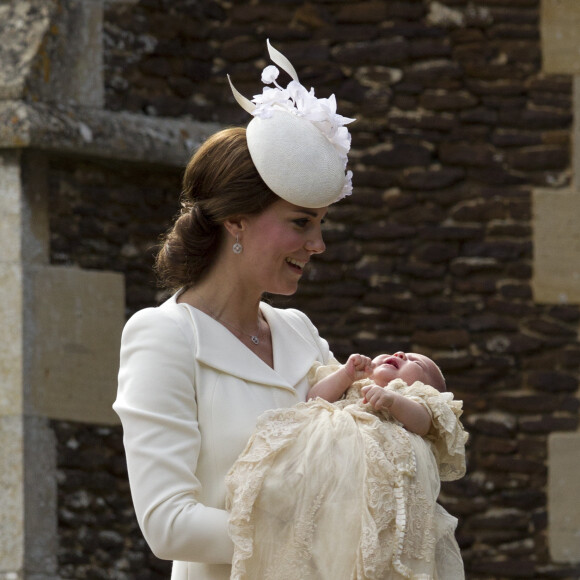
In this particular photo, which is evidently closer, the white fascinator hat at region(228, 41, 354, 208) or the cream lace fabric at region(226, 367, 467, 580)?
the cream lace fabric at region(226, 367, 467, 580)

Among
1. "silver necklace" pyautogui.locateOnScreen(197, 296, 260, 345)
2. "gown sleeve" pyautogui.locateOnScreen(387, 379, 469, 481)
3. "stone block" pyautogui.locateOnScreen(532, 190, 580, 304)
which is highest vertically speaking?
"stone block" pyautogui.locateOnScreen(532, 190, 580, 304)

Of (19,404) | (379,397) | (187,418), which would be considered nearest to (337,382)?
(379,397)

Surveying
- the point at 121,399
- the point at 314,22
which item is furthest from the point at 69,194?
the point at 121,399

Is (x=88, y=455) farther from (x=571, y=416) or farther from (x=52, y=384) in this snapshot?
(x=571, y=416)

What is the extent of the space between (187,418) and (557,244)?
3.53m

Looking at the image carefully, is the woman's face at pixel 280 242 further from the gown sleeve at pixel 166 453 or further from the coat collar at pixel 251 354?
the gown sleeve at pixel 166 453

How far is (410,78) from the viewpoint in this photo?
5.68 meters

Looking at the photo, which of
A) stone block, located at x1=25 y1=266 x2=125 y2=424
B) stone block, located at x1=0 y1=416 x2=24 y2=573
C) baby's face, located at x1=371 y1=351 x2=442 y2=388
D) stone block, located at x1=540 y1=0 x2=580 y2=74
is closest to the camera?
baby's face, located at x1=371 y1=351 x2=442 y2=388

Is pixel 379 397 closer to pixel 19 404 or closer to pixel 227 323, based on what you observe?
pixel 227 323

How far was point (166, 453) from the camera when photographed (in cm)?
244

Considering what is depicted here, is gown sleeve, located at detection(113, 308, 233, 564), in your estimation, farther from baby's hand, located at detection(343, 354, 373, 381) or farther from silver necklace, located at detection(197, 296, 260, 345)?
baby's hand, located at detection(343, 354, 373, 381)

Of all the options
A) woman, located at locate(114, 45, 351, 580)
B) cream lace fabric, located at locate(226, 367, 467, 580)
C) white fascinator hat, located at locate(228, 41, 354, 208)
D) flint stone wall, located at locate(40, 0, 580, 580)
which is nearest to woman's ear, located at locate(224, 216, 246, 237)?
woman, located at locate(114, 45, 351, 580)

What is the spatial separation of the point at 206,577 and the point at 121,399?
1.45ft

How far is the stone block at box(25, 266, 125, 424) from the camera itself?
15.9ft
